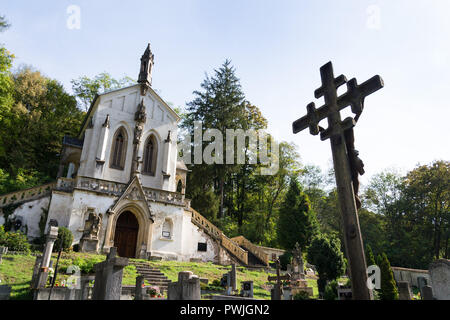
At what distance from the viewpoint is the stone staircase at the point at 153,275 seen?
1585 cm

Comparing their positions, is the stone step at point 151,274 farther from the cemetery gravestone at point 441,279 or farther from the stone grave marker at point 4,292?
the cemetery gravestone at point 441,279

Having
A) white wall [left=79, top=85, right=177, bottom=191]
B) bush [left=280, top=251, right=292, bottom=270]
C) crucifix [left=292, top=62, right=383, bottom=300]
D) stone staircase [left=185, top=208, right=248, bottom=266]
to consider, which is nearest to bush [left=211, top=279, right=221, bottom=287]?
stone staircase [left=185, top=208, right=248, bottom=266]

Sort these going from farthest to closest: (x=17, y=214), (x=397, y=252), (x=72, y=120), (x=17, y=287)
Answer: (x=72, y=120)
(x=397, y=252)
(x=17, y=214)
(x=17, y=287)

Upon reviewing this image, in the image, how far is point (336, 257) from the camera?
58.0ft

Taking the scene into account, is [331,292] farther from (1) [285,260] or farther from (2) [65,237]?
(2) [65,237]

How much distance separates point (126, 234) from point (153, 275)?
710 cm

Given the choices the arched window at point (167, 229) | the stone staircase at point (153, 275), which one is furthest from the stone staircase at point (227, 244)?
the stone staircase at point (153, 275)

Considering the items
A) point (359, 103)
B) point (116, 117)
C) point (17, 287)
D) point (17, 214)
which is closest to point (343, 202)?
point (359, 103)

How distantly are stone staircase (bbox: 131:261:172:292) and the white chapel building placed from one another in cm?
457

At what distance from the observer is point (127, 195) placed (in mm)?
23250

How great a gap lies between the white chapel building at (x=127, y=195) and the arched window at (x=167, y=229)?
0.07 meters

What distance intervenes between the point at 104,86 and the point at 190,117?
1483 cm

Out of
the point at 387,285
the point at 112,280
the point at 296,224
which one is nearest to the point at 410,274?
the point at 296,224
